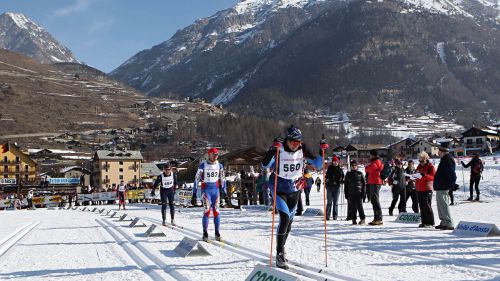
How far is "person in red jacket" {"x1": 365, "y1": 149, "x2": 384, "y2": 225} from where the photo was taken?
14.1 m

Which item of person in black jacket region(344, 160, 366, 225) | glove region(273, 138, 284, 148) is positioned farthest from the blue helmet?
person in black jacket region(344, 160, 366, 225)

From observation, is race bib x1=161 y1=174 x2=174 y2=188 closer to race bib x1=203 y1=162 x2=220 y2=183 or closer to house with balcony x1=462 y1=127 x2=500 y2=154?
race bib x1=203 y1=162 x2=220 y2=183

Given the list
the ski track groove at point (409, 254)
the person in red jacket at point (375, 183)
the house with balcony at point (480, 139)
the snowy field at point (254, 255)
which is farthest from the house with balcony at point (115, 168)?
the ski track groove at point (409, 254)

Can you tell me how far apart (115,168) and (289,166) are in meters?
122

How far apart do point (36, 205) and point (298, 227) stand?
38245 mm

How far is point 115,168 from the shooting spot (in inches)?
4953

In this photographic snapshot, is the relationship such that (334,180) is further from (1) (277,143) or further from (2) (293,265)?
(1) (277,143)

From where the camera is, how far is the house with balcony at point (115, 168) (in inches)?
4902

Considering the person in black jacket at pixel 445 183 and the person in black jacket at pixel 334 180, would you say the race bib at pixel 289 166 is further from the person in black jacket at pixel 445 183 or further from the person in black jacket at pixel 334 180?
the person in black jacket at pixel 334 180

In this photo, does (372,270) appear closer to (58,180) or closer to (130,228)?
(130,228)

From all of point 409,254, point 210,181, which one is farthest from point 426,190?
point 210,181

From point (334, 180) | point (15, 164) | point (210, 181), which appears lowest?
point (334, 180)

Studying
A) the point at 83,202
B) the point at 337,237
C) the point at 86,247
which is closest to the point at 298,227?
the point at 337,237

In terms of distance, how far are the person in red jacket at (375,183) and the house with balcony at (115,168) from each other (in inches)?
4411
